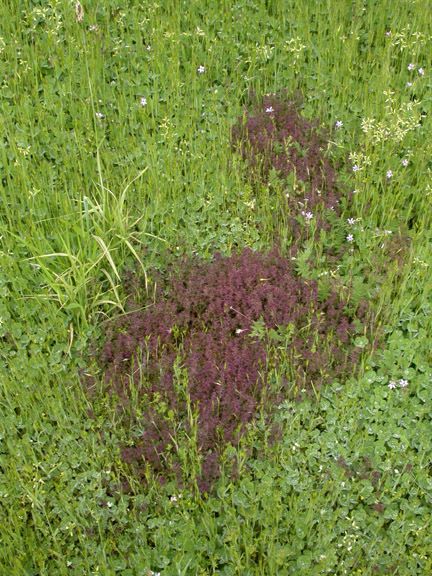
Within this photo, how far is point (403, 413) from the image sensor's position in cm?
352

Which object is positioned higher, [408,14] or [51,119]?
[408,14]

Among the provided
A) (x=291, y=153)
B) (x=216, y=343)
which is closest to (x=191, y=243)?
(x=216, y=343)

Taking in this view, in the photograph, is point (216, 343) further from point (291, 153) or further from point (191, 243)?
point (291, 153)

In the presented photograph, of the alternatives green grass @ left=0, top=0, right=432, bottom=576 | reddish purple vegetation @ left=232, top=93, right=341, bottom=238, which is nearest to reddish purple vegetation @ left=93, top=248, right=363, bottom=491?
green grass @ left=0, top=0, right=432, bottom=576

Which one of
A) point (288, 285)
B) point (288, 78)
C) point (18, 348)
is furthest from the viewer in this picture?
point (288, 78)

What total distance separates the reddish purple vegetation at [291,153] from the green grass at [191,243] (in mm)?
140

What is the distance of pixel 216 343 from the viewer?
12.6 feet

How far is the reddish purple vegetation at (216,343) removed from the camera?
3.46 metres

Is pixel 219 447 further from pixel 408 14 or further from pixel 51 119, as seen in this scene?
pixel 408 14

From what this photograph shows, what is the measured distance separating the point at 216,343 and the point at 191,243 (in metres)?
0.88

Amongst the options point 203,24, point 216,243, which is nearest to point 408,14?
point 203,24

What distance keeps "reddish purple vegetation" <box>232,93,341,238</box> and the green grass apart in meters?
0.14

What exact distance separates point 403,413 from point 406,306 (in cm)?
78

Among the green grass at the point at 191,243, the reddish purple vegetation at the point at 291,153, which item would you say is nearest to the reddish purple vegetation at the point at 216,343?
the green grass at the point at 191,243
